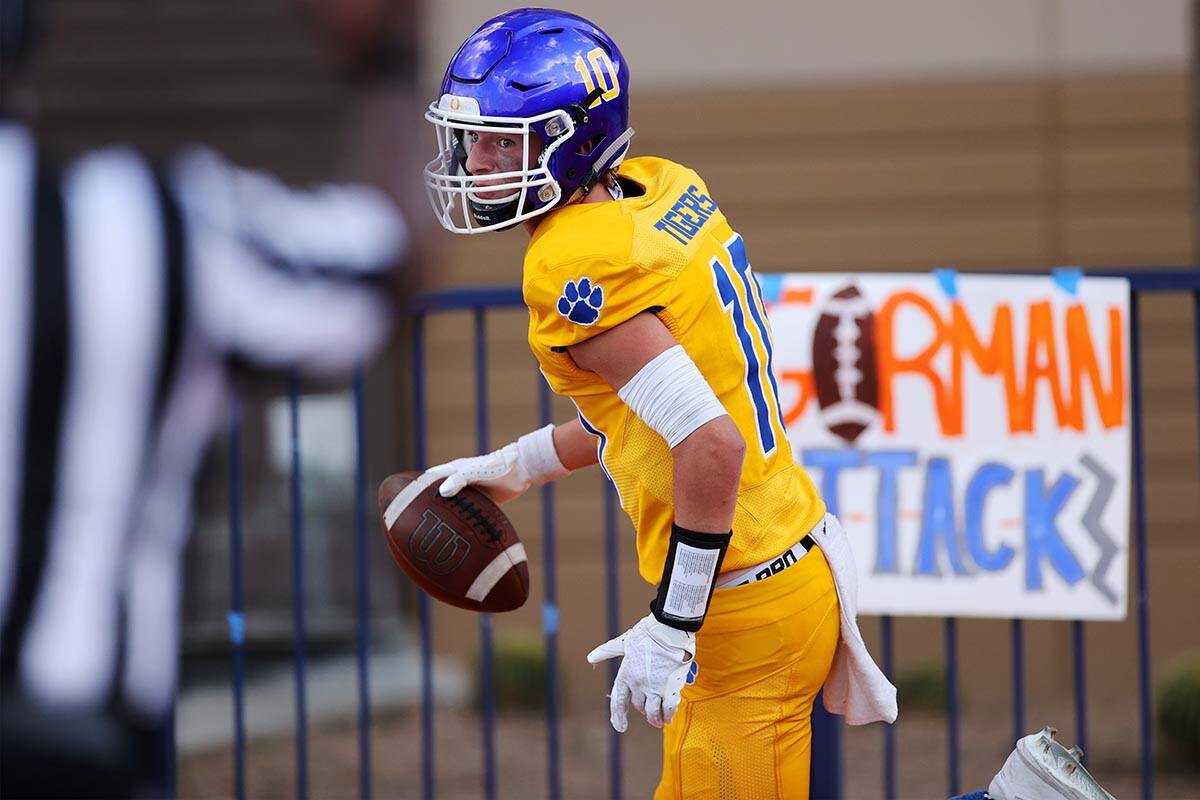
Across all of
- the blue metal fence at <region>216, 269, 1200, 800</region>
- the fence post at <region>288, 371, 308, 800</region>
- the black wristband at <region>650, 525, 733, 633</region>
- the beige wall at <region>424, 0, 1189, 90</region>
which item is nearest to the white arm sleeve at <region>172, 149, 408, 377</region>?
the black wristband at <region>650, 525, 733, 633</region>

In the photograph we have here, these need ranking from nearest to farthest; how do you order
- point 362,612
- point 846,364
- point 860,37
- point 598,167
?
point 598,167, point 846,364, point 362,612, point 860,37

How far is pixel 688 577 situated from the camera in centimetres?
313

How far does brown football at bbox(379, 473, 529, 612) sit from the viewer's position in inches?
145

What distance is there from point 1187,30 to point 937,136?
1.34 metres

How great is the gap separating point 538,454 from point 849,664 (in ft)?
2.64

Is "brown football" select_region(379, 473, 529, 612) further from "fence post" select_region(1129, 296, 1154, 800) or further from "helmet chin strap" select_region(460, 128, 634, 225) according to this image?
"fence post" select_region(1129, 296, 1154, 800)

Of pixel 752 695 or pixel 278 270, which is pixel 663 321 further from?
pixel 278 270

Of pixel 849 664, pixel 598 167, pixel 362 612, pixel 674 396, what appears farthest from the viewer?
pixel 362 612

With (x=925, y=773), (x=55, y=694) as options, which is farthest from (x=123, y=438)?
(x=925, y=773)

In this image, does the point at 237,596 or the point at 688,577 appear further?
the point at 237,596

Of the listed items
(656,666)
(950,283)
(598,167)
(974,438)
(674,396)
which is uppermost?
(598,167)

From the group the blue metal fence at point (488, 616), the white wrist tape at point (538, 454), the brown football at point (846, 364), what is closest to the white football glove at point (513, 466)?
the white wrist tape at point (538, 454)

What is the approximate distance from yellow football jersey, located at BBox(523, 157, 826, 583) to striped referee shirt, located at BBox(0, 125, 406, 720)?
0.80m

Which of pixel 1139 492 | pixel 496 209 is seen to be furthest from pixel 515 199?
pixel 1139 492
